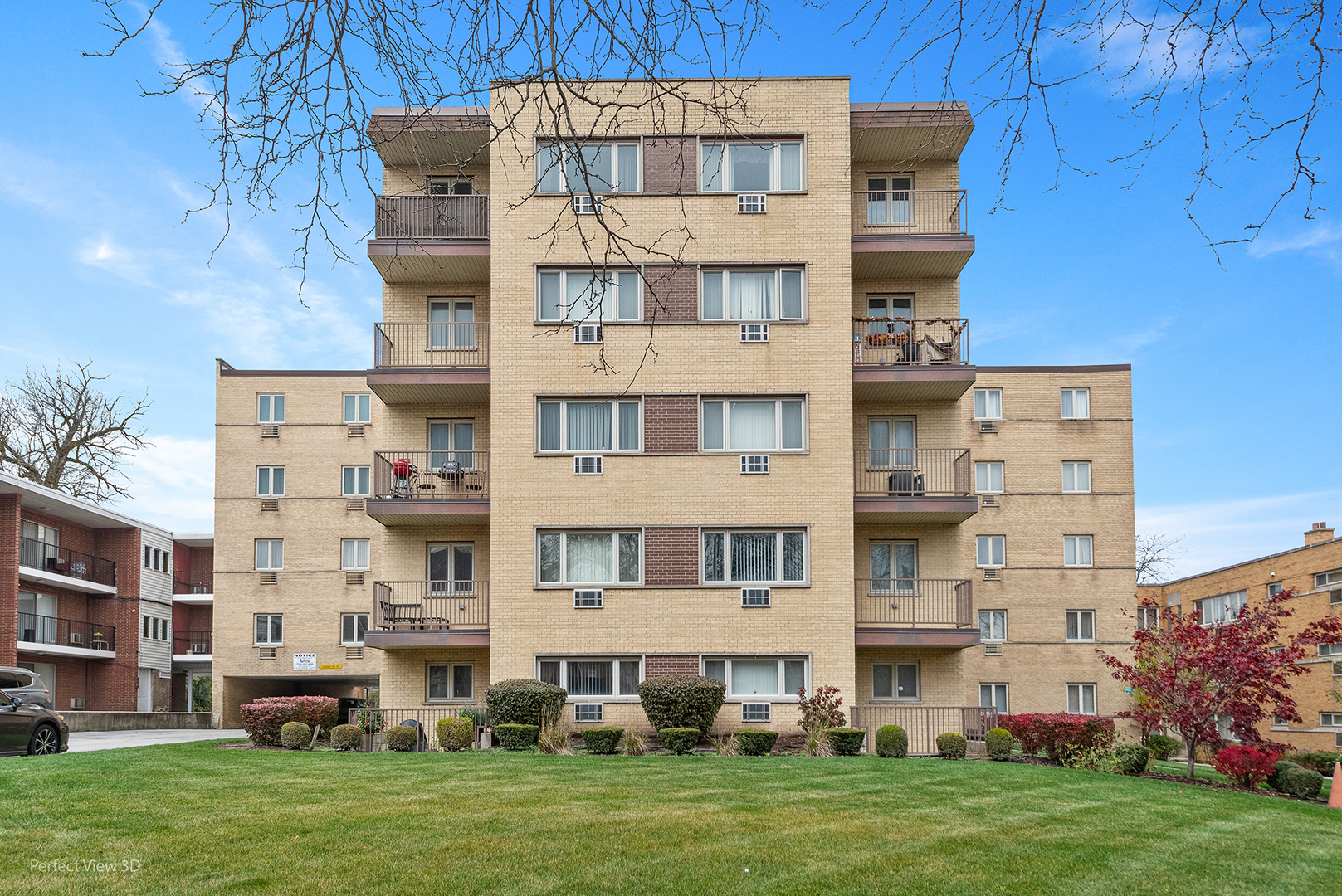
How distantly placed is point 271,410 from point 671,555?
2899 centimetres

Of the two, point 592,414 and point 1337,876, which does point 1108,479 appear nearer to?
point 592,414

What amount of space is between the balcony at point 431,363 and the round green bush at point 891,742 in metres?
12.3

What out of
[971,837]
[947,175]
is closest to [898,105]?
[947,175]

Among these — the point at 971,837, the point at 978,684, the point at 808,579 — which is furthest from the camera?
the point at 978,684

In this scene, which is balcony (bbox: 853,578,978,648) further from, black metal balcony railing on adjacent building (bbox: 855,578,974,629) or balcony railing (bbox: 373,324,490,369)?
balcony railing (bbox: 373,324,490,369)

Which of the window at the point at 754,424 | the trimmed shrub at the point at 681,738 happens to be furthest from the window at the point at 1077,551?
the trimmed shrub at the point at 681,738

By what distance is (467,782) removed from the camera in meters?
14.6

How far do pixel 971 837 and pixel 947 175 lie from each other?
20.8m

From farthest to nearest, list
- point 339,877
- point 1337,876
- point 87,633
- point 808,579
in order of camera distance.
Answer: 1. point 87,633
2. point 808,579
3. point 1337,876
4. point 339,877

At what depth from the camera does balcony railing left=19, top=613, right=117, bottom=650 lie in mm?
43750

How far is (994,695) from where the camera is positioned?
41.5m

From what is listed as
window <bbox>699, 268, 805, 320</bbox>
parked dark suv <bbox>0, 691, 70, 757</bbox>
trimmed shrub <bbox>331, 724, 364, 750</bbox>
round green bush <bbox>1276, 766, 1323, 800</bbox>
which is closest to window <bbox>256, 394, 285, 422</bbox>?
parked dark suv <bbox>0, 691, 70, 757</bbox>

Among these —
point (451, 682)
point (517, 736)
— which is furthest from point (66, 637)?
point (517, 736)

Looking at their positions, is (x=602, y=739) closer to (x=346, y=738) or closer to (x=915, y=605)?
(x=346, y=738)
